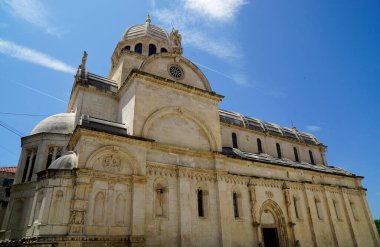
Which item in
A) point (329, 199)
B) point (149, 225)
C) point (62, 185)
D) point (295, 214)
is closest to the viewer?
point (62, 185)

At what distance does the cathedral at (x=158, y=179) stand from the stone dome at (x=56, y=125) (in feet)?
0.30

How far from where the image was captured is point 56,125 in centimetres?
2070

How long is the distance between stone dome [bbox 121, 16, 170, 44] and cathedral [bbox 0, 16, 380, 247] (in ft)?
0.76

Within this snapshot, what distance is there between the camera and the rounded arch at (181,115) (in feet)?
60.6

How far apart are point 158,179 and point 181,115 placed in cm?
558

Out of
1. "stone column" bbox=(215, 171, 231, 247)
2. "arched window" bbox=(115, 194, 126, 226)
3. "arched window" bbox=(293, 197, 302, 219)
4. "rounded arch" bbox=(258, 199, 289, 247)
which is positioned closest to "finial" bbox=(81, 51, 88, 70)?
"arched window" bbox=(115, 194, 126, 226)

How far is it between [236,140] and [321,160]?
14.7 meters

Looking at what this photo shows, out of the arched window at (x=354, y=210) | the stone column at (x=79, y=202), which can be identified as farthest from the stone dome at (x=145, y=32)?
the arched window at (x=354, y=210)

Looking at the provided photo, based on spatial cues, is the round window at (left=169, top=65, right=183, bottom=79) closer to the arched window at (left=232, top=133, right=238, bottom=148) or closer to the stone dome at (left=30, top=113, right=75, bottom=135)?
the stone dome at (left=30, top=113, right=75, bottom=135)

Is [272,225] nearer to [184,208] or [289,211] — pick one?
[289,211]

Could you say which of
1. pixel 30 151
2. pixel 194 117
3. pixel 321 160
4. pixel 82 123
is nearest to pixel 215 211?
pixel 194 117

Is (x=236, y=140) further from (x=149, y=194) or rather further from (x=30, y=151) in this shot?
(x=30, y=151)

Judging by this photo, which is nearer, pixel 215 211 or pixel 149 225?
pixel 149 225

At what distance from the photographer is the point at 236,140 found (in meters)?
28.6
